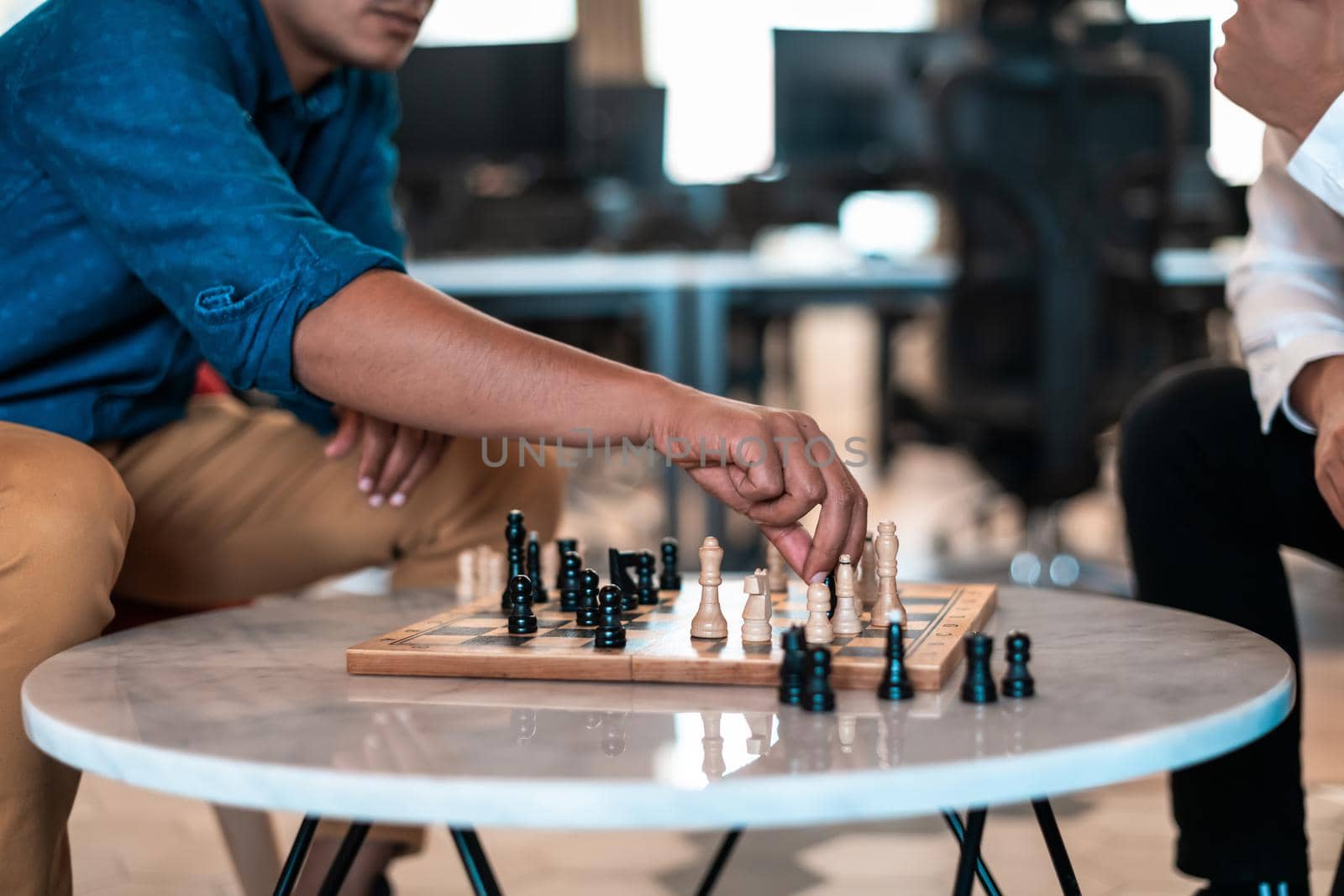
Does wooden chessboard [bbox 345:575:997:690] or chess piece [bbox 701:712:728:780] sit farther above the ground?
chess piece [bbox 701:712:728:780]

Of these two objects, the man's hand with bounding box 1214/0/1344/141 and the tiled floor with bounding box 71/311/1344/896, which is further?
the tiled floor with bounding box 71/311/1344/896

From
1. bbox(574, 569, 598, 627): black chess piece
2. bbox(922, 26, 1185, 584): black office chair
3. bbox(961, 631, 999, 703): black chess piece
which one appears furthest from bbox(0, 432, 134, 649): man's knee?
bbox(922, 26, 1185, 584): black office chair

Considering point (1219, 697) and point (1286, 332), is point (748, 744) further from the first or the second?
point (1286, 332)

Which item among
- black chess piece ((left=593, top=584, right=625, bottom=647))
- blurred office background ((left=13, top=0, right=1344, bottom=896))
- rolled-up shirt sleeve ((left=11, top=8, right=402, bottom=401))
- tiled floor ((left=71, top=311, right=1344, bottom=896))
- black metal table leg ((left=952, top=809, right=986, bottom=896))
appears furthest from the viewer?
blurred office background ((left=13, top=0, right=1344, bottom=896))

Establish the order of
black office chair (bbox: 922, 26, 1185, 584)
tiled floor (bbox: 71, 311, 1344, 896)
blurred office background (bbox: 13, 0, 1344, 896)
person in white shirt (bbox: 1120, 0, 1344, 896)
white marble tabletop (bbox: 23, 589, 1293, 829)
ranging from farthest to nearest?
black office chair (bbox: 922, 26, 1185, 584) → blurred office background (bbox: 13, 0, 1344, 896) → tiled floor (bbox: 71, 311, 1344, 896) → person in white shirt (bbox: 1120, 0, 1344, 896) → white marble tabletop (bbox: 23, 589, 1293, 829)

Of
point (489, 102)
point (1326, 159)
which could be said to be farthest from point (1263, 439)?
point (489, 102)

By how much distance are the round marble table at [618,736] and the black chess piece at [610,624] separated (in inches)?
1.8

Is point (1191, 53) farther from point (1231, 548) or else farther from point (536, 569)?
point (536, 569)

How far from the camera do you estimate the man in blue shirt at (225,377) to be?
98 cm

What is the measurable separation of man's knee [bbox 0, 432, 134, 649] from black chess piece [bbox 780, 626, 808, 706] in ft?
1.70

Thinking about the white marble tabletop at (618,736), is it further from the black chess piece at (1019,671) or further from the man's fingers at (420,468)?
the man's fingers at (420,468)

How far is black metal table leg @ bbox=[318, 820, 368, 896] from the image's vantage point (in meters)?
0.86

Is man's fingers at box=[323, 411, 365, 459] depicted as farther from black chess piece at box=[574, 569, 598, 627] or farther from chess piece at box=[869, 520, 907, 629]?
chess piece at box=[869, 520, 907, 629]

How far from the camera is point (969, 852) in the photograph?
2.59 ft
